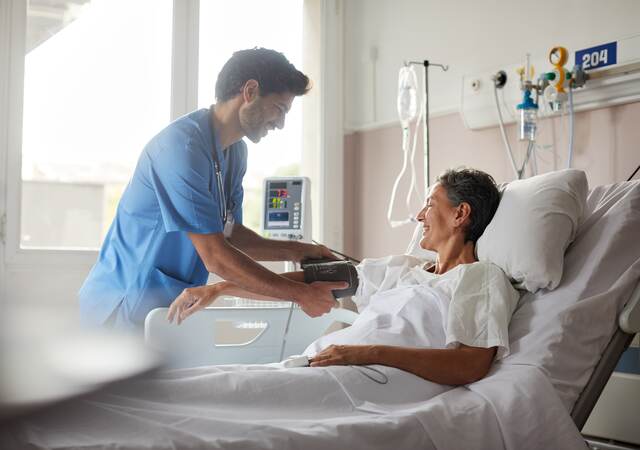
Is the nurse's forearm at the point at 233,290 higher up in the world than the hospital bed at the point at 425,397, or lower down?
higher up

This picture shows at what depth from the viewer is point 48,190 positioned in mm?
3117

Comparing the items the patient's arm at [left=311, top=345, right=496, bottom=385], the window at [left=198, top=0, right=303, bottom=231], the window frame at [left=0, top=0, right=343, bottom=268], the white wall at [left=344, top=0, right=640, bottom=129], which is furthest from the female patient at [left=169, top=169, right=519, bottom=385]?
the window at [left=198, top=0, right=303, bottom=231]

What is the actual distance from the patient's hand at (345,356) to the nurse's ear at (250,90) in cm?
77

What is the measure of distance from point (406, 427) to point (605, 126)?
166 cm

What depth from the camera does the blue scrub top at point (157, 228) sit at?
1.91 meters

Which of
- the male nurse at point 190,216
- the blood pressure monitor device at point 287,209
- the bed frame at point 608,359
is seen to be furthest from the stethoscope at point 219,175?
the bed frame at point 608,359

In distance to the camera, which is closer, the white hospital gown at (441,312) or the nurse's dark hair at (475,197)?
the white hospital gown at (441,312)

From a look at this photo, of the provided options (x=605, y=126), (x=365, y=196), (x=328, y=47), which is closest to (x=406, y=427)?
(x=605, y=126)

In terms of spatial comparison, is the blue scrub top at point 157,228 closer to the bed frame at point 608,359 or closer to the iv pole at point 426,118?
the bed frame at point 608,359

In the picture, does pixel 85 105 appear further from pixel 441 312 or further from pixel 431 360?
pixel 431 360

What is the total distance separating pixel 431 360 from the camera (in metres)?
1.64

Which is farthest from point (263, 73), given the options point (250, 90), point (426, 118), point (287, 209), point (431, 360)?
point (426, 118)

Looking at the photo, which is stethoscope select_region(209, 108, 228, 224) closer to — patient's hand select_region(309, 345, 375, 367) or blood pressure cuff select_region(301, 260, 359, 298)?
blood pressure cuff select_region(301, 260, 359, 298)

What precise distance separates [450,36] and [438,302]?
1.80 meters
